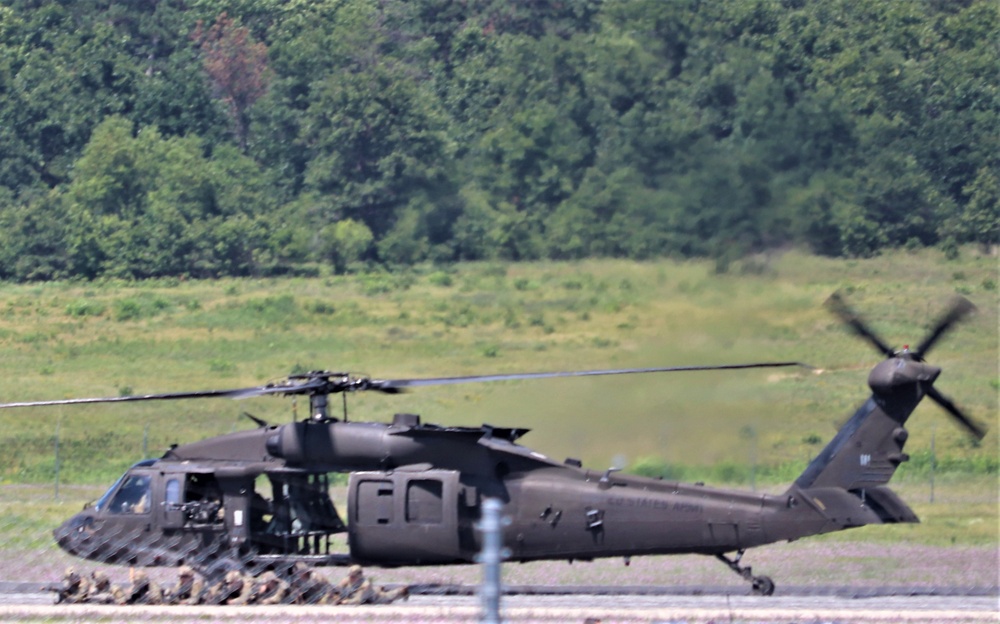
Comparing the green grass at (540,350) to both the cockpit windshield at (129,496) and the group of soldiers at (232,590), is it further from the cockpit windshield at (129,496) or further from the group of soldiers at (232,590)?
the cockpit windshield at (129,496)

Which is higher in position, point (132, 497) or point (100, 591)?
point (132, 497)

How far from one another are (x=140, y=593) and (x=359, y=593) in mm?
2540

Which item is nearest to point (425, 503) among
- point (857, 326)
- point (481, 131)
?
point (857, 326)

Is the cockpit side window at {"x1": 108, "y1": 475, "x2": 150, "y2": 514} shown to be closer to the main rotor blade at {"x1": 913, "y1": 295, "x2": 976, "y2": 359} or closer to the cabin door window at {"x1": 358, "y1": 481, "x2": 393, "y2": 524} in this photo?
the cabin door window at {"x1": 358, "y1": 481, "x2": 393, "y2": 524}

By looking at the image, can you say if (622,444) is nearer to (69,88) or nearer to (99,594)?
(99,594)

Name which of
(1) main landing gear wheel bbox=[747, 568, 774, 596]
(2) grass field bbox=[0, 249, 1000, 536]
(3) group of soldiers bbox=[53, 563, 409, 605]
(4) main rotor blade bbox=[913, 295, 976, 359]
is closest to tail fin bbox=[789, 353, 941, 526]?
(4) main rotor blade bbox=[913, 295, 976, 359]

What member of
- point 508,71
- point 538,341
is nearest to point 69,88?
point 508,71

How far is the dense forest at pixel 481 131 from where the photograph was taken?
28.5 metres

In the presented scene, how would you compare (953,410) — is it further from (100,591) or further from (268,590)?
(100,591)

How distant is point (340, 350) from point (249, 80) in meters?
18.2

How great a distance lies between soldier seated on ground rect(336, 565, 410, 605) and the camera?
16125mm

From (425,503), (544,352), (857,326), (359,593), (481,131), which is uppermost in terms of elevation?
(481,131)

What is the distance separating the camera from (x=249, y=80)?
176ft

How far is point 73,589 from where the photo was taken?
16062mm
